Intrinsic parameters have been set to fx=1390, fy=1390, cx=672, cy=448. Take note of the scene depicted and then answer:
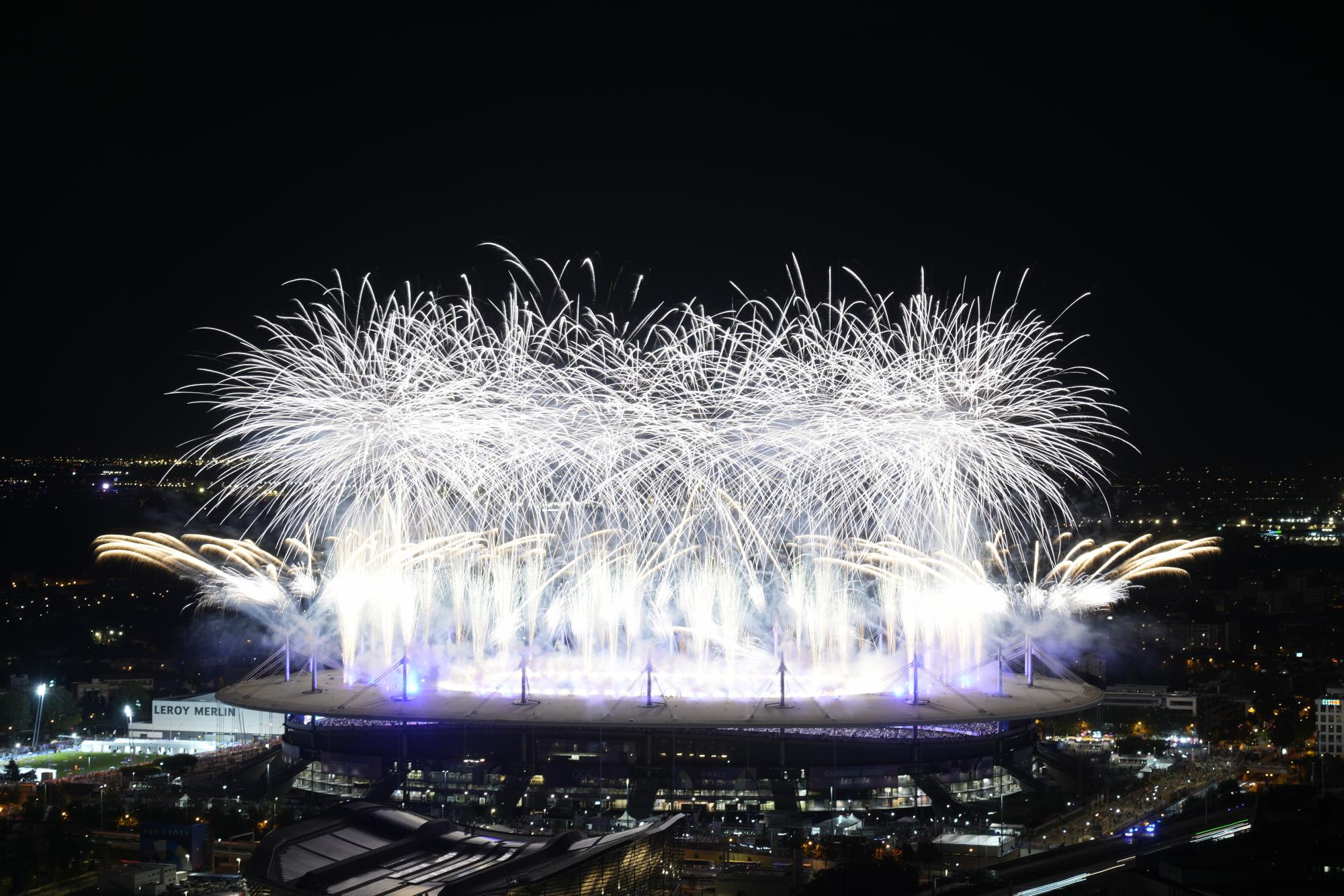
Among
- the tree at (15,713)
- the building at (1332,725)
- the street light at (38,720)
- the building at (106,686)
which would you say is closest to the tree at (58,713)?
the street light at (38,720)

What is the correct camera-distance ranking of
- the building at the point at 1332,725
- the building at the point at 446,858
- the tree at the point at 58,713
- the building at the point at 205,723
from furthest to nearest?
the tree at the point at 58,713 < the building at the point at 205,723 < the building at the point at 1332,725 < the building at the point at 446,858

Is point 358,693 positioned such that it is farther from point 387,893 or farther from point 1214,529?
point 1214,529

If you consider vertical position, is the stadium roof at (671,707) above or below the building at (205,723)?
above

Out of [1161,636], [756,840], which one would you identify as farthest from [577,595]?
[1161,636]

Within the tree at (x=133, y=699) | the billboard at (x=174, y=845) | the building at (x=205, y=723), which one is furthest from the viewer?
the tree at (x=133, y=699)

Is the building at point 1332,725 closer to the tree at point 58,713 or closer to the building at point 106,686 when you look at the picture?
the tree at point 58,713

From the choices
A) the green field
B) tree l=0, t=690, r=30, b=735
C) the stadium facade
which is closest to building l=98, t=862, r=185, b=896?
the stadium facade
